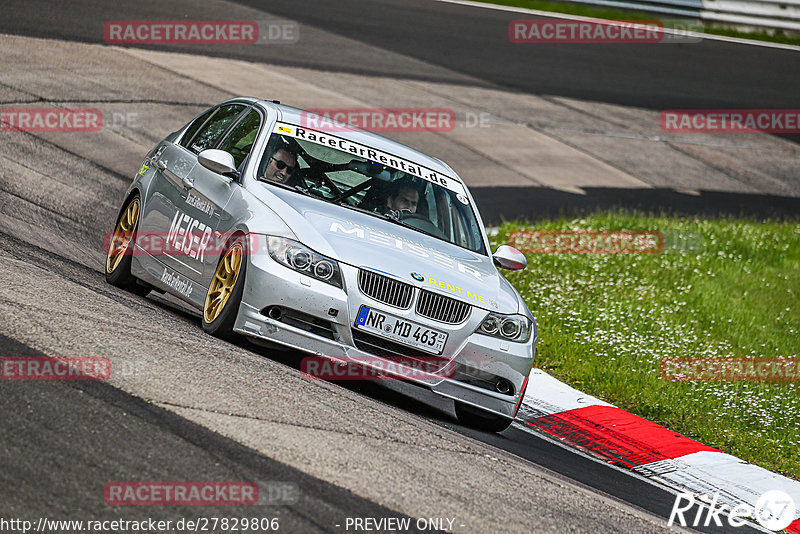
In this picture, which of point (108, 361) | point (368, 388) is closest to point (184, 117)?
point (368, 388)

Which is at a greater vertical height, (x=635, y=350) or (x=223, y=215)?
(x=223, y=215)

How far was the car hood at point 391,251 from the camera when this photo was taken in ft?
22.3

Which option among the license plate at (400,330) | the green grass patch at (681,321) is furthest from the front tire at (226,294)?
the green grass patch at (681,321)

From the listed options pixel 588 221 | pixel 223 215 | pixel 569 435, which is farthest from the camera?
pixel 588 221

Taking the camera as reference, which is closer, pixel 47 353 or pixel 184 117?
pixel 47 353

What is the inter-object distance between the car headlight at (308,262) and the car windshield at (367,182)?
928 millimetres

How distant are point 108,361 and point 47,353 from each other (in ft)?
0.99

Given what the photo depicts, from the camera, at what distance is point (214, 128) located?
28.5 feet

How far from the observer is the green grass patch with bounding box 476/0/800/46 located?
2792 centimetres

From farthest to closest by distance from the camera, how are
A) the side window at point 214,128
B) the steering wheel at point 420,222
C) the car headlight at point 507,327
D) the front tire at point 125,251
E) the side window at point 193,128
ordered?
the side window at point 193,128 → the side window at point 214,128 → the front tire at point 125,251 → the steering wheel at point 420,222 → the car headlight at point 507,327

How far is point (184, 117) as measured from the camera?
1567 cm

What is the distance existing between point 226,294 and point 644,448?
3297 mm

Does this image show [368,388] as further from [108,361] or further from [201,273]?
[108,361]

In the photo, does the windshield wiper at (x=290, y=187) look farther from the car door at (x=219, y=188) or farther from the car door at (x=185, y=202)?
the car door at (x=185, y=202)
